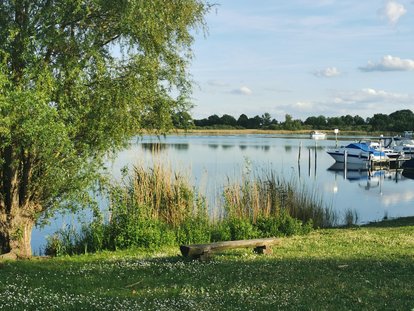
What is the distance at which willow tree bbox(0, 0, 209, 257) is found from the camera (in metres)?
10.1

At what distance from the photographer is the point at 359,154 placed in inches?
2151

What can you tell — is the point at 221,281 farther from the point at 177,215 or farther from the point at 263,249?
Result: the point at 177,215

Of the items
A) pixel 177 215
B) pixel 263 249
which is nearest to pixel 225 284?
pixel 263 249

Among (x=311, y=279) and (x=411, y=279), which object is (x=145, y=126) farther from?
(x=411, y=279)

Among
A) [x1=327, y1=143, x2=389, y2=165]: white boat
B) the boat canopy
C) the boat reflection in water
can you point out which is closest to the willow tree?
the boat reflection in water

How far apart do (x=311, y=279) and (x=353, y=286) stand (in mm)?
679

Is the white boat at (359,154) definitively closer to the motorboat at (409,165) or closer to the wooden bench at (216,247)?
the motorboat at (409,165)

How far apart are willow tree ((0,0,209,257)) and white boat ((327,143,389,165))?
44652 mm

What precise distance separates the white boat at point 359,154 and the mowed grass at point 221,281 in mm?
44521

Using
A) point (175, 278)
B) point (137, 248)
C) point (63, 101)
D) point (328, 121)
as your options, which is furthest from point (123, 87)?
point (328, 121)

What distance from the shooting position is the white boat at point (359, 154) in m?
54.2

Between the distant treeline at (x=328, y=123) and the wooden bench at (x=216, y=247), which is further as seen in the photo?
the distant treeline at (x=328, y=123)

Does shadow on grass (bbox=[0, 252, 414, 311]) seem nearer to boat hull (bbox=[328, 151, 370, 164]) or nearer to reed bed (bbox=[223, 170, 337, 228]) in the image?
reed bed (bbox=[223, 170, 337, 228])

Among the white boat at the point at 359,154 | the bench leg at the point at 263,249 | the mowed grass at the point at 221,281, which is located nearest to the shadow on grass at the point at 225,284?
the mowed grass at the point at 221,281
